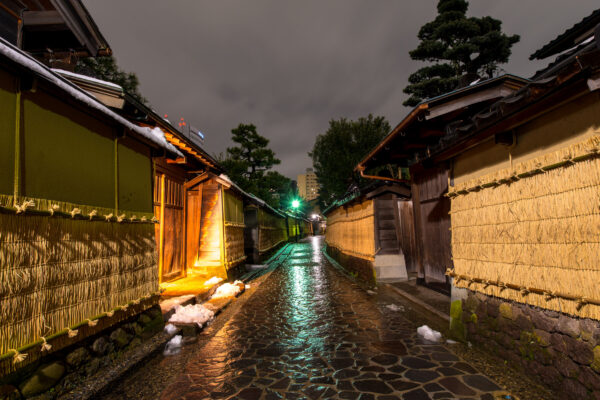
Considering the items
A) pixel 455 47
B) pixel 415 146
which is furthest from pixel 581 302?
pixel 455 47

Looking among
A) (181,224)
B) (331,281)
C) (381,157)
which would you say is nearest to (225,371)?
(181,224)

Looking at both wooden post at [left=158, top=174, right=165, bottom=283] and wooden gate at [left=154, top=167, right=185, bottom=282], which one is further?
wooden gate at [left=154, top=167, right=185, bottom=282]

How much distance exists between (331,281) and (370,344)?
7767mm

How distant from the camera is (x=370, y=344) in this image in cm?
607

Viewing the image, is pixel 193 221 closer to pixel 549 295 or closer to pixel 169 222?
pixel 169 222

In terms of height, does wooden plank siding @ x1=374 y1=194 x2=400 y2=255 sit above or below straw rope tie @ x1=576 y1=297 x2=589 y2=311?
above

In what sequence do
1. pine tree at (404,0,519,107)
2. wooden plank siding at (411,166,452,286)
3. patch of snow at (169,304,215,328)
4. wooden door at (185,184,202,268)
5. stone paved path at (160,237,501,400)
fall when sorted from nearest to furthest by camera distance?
1. stone paved path at (160,237,501,400)
2. patch of snow at (169,304,215,328)
3. wooden plank siding at (411,166,452,286)
4. wooden door at (185,184,202,268)
5. pine tree at (404,0,519,107)

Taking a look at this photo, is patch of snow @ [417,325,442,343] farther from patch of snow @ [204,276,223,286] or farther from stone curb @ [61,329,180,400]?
patch of snow @ [204,276,223,286]

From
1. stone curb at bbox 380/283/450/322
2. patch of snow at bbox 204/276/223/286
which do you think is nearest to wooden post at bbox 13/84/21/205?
patch of snow at bbox 204/276/223/286

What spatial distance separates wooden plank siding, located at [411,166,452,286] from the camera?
9.20 m

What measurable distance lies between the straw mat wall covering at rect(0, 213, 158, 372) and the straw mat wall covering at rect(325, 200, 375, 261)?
978 centimetres

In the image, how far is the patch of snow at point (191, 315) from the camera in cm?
695

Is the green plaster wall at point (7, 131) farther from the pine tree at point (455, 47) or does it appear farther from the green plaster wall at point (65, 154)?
the pine tree at point (455, 47)

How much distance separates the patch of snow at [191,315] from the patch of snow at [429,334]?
525 cm
